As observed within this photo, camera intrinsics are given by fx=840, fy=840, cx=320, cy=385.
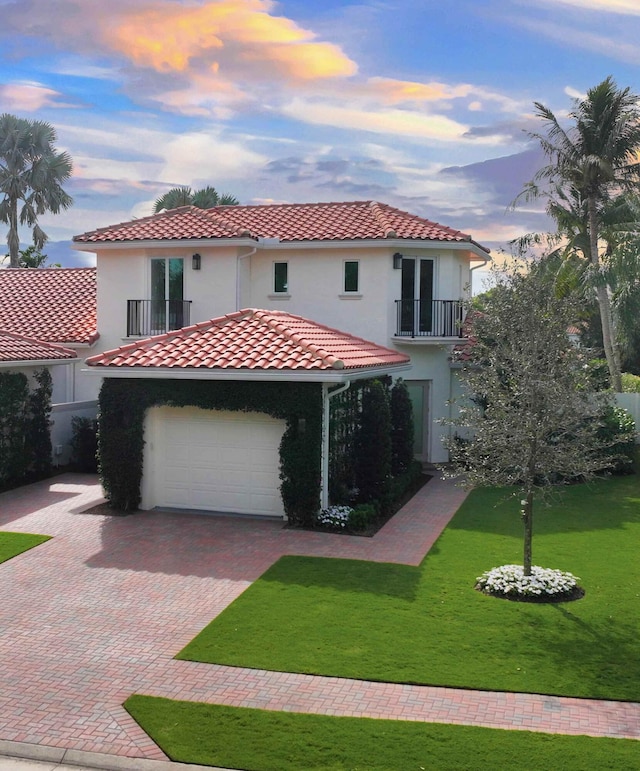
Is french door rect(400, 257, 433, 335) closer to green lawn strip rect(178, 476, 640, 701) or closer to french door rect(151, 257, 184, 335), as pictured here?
french door rect(151, 257, 184, 335)

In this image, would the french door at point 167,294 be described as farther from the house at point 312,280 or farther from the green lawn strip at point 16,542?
the green lawn strip at point 16,542

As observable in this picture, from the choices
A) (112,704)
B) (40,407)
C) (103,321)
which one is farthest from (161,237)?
(112,704)

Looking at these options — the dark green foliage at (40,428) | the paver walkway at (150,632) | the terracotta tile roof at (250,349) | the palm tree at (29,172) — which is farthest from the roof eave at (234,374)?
the palm tree at (29,172)

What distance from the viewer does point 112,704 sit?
9.16 m

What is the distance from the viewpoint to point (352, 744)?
8188 mm

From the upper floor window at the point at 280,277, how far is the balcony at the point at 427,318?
11.4 feet

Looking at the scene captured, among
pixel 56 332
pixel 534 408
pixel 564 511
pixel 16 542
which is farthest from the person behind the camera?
pixel 56 332

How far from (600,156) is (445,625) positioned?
26.6 m

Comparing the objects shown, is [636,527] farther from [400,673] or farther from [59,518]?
[59,518]

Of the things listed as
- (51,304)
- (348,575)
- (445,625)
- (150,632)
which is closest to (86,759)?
(150,632)

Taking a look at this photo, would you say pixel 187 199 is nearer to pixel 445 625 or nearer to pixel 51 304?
pixel 51 304

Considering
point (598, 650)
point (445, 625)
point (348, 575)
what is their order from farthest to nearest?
1. point (348, 575)
2. point (445, 625)
3. point (598, 650)

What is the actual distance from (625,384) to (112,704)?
3213 centimetres

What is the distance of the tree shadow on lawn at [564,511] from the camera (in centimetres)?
1742
